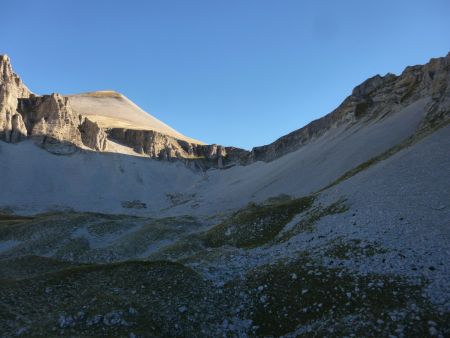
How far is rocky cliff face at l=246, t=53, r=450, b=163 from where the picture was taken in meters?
61.1

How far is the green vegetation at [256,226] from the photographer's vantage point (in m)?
34.3

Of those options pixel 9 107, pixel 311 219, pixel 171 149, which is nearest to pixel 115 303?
pixel 311 219

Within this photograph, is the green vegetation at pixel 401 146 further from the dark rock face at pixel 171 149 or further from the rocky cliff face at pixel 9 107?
the dark rock face at pixel 171 149

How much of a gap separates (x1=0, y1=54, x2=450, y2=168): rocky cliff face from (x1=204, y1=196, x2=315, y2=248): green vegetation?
192 ft

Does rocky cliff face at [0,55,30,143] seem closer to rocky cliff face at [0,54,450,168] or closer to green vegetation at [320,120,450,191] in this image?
rocky cliff face at [0,54,450,168]

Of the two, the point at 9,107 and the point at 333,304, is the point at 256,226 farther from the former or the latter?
the point at 9,107

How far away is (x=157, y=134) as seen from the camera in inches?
6373

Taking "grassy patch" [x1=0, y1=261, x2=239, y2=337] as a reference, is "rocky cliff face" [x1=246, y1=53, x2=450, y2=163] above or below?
above

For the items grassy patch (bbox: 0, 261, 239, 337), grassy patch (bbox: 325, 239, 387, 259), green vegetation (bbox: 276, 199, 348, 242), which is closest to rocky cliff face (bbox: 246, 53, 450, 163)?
green vegetation (bbox: 276, 199, 348, 242)

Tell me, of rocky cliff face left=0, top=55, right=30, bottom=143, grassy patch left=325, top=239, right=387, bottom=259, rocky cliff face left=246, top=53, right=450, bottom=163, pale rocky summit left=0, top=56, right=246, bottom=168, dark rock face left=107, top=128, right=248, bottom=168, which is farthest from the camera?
dark rock face left=107, top=128, right=248, bottom=168

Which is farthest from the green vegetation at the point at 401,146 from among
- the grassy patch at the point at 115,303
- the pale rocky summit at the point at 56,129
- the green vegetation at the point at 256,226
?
the pale rocky summit at the point at 56,129

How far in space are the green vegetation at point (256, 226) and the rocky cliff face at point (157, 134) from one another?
58.5 m

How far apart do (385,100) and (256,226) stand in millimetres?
74738

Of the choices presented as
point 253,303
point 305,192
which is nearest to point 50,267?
point 253,303
